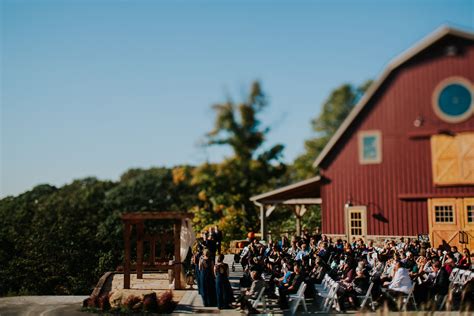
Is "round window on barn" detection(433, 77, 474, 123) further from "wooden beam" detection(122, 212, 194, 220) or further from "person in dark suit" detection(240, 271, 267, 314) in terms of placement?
"person in dark suit" detection(240, 271, 267, 314)

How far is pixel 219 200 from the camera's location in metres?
32.0

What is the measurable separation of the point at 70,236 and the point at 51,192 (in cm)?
1886

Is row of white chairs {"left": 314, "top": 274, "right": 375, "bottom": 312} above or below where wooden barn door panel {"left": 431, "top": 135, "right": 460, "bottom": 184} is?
below

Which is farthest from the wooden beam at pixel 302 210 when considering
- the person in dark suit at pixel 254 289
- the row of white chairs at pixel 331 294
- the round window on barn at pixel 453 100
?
the person in dark suit at pixel 254 289

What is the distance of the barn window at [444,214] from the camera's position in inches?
792

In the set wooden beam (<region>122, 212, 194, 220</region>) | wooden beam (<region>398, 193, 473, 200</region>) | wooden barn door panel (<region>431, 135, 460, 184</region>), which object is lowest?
wooden beam (<region>122, 212, 194, 220</region>)

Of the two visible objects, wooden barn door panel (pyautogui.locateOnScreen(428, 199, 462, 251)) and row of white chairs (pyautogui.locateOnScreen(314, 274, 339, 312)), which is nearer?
row of white chairs (pyautogui.locateOnScreen(314, 274, 339, 312))

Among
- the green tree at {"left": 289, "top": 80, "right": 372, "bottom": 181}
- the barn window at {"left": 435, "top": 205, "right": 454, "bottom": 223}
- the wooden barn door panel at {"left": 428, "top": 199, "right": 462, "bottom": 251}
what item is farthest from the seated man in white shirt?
the green tree at {"left": 289, "top": 80, "right": 372, "bottom": 181}

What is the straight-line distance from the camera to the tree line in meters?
27.1

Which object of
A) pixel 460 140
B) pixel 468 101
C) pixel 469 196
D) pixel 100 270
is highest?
pixel 468 101

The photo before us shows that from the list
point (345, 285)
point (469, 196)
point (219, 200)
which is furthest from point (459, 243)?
point (219, 200)

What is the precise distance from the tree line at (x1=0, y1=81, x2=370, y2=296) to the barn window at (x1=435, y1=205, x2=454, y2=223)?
32.1 ft

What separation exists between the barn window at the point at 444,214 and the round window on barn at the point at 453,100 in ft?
11.2

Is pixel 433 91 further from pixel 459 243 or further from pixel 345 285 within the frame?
pixel 345 285
